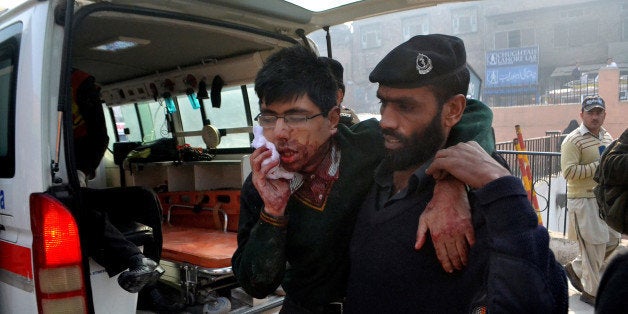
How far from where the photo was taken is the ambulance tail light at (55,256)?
2148 mm

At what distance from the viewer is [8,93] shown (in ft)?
7.93

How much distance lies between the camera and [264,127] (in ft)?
5.66

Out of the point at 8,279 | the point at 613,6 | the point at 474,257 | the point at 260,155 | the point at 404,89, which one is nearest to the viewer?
the point at 474,257

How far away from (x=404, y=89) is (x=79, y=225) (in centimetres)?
164

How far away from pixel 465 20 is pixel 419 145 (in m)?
35.9

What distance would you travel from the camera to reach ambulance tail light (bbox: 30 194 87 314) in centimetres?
215

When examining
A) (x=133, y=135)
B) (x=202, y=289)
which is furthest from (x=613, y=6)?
(x=202, y=289)

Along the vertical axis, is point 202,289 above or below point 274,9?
below

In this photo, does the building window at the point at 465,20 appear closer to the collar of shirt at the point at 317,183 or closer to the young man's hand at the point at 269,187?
the collar of shirt at the point at 317,183

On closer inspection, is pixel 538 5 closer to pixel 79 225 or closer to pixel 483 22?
pixel 483 22

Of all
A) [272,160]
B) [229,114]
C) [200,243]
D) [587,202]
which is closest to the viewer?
[272,160]

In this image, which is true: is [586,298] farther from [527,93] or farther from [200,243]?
[527,93]

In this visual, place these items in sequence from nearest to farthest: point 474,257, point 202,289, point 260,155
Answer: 1. point 474,257
2. point 260,155
3. point 202,289

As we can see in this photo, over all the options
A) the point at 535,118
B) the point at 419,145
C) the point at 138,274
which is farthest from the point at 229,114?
the point at 535,118
